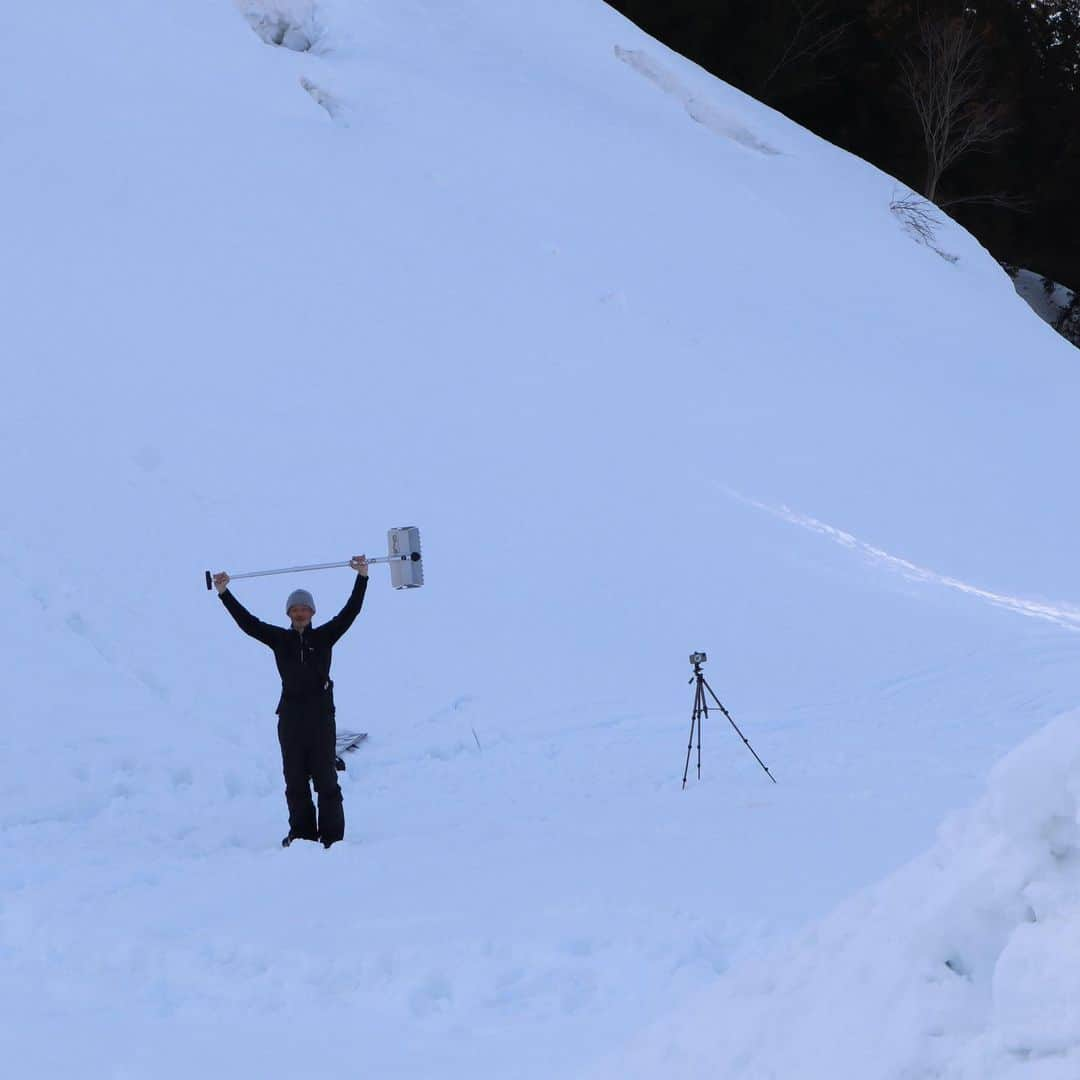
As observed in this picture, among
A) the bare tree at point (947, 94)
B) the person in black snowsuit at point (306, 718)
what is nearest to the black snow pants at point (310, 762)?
the person in black snowsuit at point (306, 718)

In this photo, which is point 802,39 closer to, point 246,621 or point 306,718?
point 246,621

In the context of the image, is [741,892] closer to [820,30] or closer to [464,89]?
[464,89]

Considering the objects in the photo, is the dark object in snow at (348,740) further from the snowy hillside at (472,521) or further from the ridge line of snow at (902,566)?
the ridge line of snow at (902,566)

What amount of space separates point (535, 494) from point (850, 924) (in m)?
9.72

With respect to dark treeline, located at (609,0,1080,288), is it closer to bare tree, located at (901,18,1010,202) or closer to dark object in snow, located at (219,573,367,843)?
bare tree, located at (901,18,1010,202)

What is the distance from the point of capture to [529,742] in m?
10.2

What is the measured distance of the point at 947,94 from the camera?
2878 cm

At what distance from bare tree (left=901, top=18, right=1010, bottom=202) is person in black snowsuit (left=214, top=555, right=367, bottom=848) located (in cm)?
2445

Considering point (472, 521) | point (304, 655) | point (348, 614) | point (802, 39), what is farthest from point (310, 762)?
point (802, 39)

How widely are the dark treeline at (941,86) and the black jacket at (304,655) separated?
24.4 meters

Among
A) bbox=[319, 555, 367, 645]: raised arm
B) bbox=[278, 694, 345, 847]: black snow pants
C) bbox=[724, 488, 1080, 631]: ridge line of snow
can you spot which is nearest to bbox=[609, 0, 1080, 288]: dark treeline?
bbox=[724, 488, 1080, 631]: ridge line of snow

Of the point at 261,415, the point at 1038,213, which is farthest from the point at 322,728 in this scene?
the point at 1038,213

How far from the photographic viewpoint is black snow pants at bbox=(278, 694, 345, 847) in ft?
24.1

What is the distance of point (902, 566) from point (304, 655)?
357 inches
